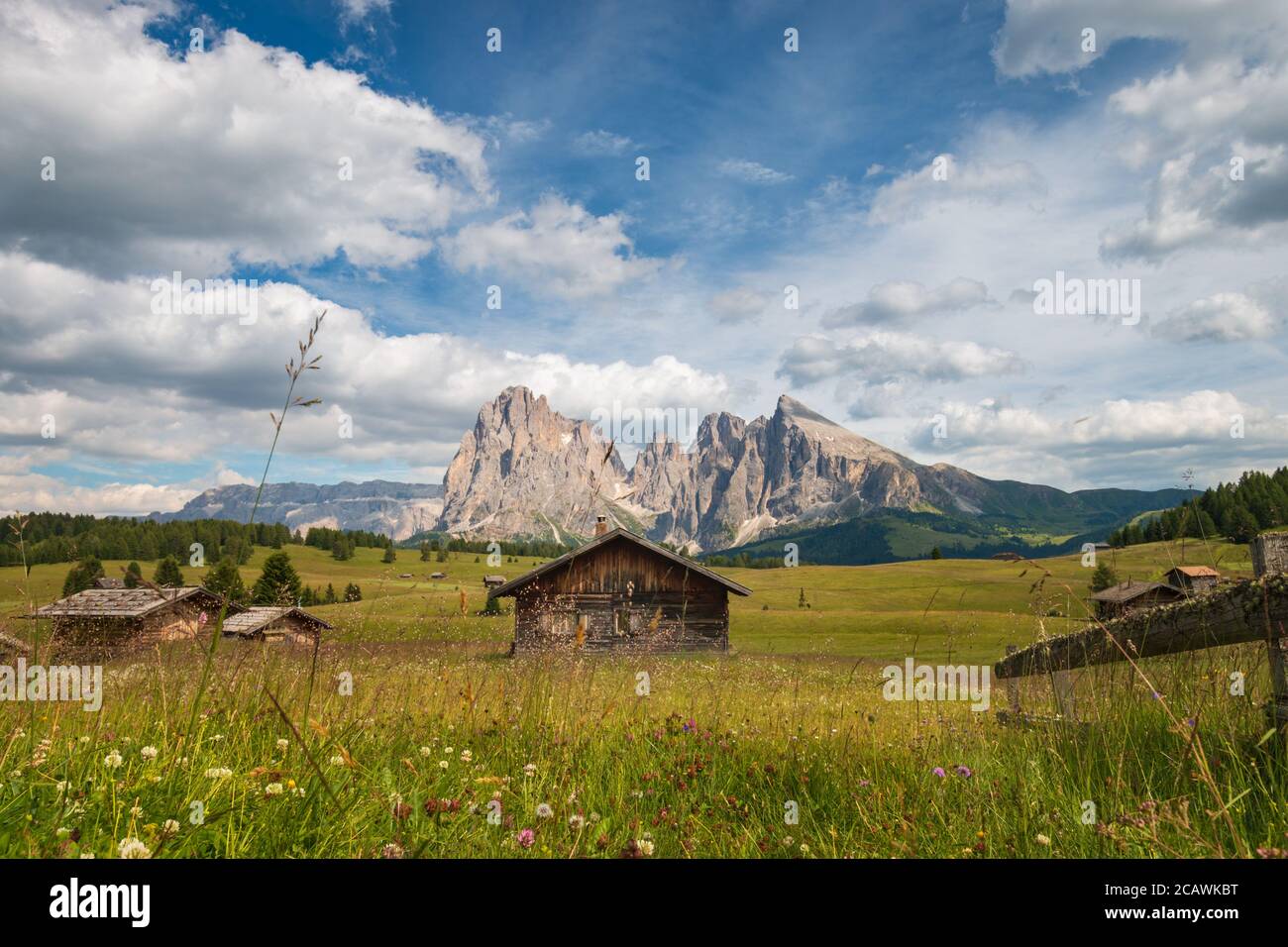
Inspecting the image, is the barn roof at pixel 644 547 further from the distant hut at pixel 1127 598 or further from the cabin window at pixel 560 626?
the distant hut at pixel 1127 598

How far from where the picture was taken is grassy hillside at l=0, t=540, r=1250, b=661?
5.86 metres

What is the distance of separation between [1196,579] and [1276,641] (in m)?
2.13

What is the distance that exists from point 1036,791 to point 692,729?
2484 mm

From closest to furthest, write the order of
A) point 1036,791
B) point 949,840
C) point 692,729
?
point 949,840 < point 1036,791 < point 692,729

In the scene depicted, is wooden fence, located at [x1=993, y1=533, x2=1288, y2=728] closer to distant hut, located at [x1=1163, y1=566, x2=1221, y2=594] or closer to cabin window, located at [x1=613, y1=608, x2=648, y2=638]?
distant hut, located at [x1=1163, y1=566, x2=1221, y2=594]

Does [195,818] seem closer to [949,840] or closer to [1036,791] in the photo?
[949,840]

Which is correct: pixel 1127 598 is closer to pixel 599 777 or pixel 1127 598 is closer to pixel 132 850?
pixel 599 777

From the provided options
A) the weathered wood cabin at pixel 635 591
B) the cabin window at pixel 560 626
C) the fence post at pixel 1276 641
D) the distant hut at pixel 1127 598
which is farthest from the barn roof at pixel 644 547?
the fence post at pixel 1276 641

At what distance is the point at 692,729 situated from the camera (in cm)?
541

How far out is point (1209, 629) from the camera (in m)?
4.23

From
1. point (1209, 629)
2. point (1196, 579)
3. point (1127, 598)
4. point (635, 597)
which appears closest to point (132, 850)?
point (1209, 629)

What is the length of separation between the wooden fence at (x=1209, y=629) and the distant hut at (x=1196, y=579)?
0.17 m
